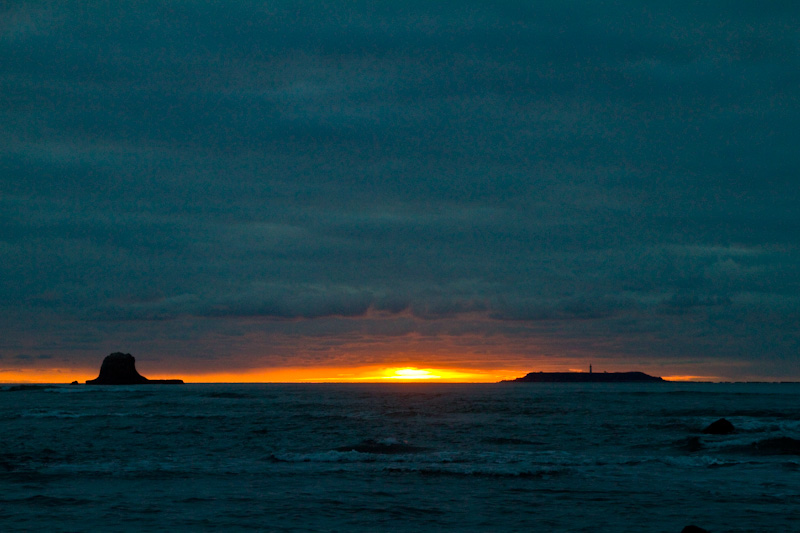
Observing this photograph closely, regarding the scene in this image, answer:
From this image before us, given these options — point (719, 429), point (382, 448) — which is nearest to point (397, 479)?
point (382, 448)

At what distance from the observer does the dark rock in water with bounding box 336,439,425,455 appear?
3728cm

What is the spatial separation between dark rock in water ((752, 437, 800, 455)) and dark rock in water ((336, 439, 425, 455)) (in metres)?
19.7

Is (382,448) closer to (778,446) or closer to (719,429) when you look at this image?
(778,446)

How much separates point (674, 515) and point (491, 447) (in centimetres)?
1952

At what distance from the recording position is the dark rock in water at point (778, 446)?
1435 inches

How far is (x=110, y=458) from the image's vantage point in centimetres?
3419

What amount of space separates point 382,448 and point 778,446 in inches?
917

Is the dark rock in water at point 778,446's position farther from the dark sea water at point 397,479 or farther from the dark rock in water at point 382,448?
the dark rock in water at point 382,448

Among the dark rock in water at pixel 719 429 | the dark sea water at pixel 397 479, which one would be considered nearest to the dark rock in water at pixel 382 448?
the dark sea water at pixel 397 479

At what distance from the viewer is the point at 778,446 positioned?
38.2 metres

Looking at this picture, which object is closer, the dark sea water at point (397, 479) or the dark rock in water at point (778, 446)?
the dark sea water at point (397, 479)

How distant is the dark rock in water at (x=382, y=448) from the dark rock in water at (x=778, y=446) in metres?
19.7

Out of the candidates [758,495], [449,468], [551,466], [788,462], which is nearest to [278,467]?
[449,468]

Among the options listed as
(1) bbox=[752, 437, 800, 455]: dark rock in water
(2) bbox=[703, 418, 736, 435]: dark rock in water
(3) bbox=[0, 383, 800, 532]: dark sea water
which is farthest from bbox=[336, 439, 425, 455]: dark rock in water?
(2) bbox=[703, 418, 736, 435]: dark rock in water
